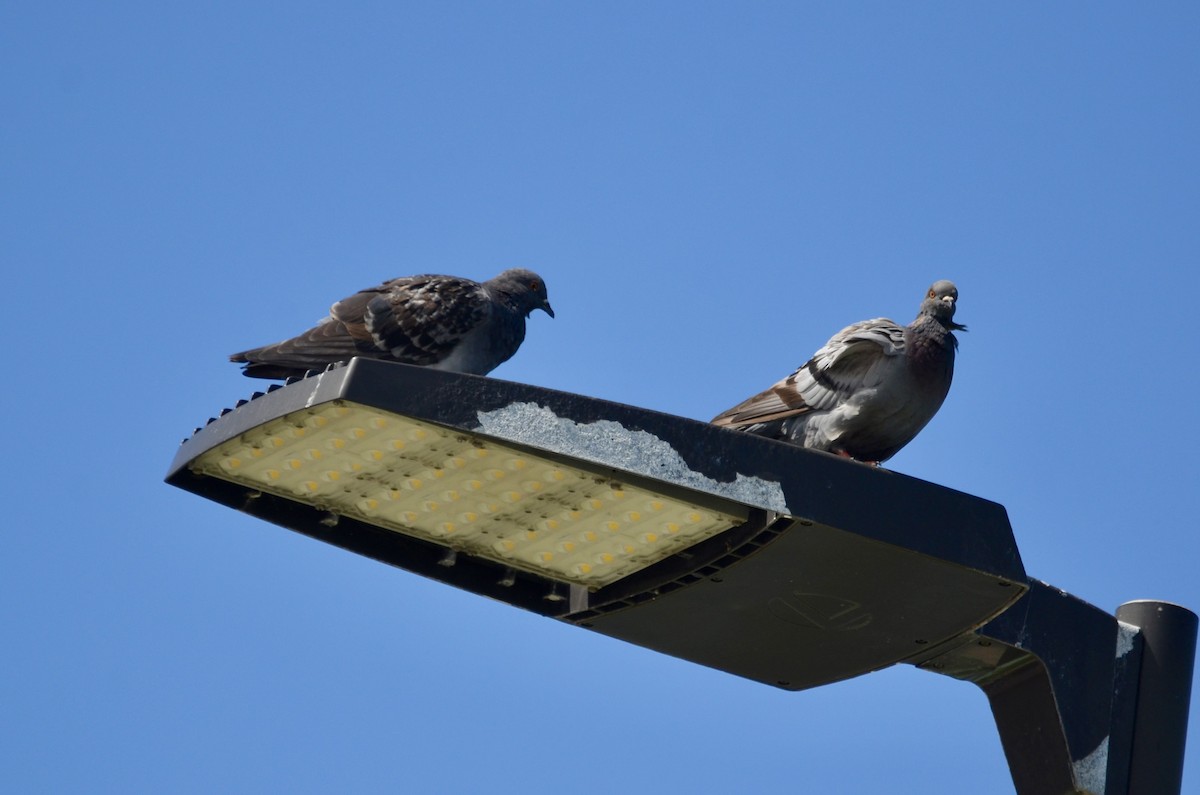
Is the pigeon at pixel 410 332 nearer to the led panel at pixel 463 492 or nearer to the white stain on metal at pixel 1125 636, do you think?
the led panel at pixel 463 492

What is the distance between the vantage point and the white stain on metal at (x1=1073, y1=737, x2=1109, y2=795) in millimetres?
4586

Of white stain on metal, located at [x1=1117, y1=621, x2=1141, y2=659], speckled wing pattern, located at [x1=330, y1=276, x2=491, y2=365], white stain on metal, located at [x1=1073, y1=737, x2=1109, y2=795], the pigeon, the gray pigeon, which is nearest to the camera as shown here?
white stain on metal, located at [x1=1073, y1=737, x2=1109, y2=795]

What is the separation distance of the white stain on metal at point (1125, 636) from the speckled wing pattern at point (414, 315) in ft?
14.3

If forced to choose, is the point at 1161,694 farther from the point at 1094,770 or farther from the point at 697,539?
the point at 697,539

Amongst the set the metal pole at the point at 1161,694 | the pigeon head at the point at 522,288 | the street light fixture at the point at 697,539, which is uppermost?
the pigeon head at the point at 522,288

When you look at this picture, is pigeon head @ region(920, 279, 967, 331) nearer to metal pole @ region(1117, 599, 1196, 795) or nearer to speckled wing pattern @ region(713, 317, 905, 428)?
speckled wing pattern @ region(713, 317, 905, 428)

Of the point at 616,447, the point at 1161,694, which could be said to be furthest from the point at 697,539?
the point at 1161,694

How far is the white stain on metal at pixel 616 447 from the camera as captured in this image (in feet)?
12.4

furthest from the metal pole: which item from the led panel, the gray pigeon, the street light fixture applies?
the gray pigeon

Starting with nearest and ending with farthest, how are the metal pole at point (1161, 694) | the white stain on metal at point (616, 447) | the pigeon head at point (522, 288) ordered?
1. the white stain on metal at point (616, 447)
2. the metal pole at point (1161, 694)
3. the pigeon head at point (522, 288)

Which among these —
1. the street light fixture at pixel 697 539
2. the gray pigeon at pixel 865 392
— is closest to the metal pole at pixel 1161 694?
the street light fixture at pixel 697 539

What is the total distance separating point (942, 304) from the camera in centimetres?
716

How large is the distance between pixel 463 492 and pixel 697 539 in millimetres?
654

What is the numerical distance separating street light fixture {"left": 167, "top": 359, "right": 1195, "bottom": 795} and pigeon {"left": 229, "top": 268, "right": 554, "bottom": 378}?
355cm
